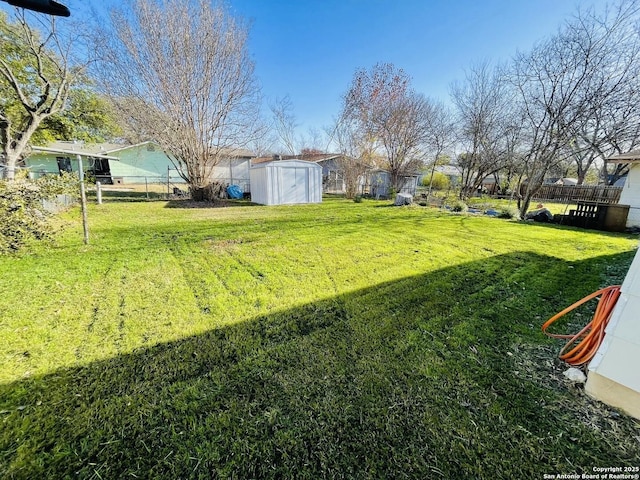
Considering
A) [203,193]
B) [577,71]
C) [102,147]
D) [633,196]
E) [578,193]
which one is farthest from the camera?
[102,147]

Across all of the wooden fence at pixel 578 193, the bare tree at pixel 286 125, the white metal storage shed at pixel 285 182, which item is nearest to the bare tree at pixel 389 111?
the bare tree at pixel 286 125

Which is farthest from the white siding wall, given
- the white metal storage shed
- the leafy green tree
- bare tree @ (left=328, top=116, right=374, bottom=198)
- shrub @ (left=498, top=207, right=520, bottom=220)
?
the leafy green tree

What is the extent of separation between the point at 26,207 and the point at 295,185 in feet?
32.6

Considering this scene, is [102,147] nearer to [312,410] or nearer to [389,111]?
[389,111]

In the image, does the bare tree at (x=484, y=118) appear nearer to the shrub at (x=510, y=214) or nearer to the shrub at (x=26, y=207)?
the shrub at (x=510, y=214)

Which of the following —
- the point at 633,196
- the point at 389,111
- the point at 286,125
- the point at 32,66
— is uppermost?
the point at 286,125

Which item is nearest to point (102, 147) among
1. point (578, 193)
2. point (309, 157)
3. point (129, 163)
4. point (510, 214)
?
point (129, 163)

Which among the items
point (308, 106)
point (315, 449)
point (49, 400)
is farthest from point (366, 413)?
point (308, 106)

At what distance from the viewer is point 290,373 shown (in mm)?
1829

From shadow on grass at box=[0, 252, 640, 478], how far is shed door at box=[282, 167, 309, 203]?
10711 mm

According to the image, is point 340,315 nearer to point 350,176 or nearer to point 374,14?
point 374,14

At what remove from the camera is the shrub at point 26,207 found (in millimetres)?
3377

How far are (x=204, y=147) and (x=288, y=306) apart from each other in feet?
37.3

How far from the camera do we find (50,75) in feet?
31.2
